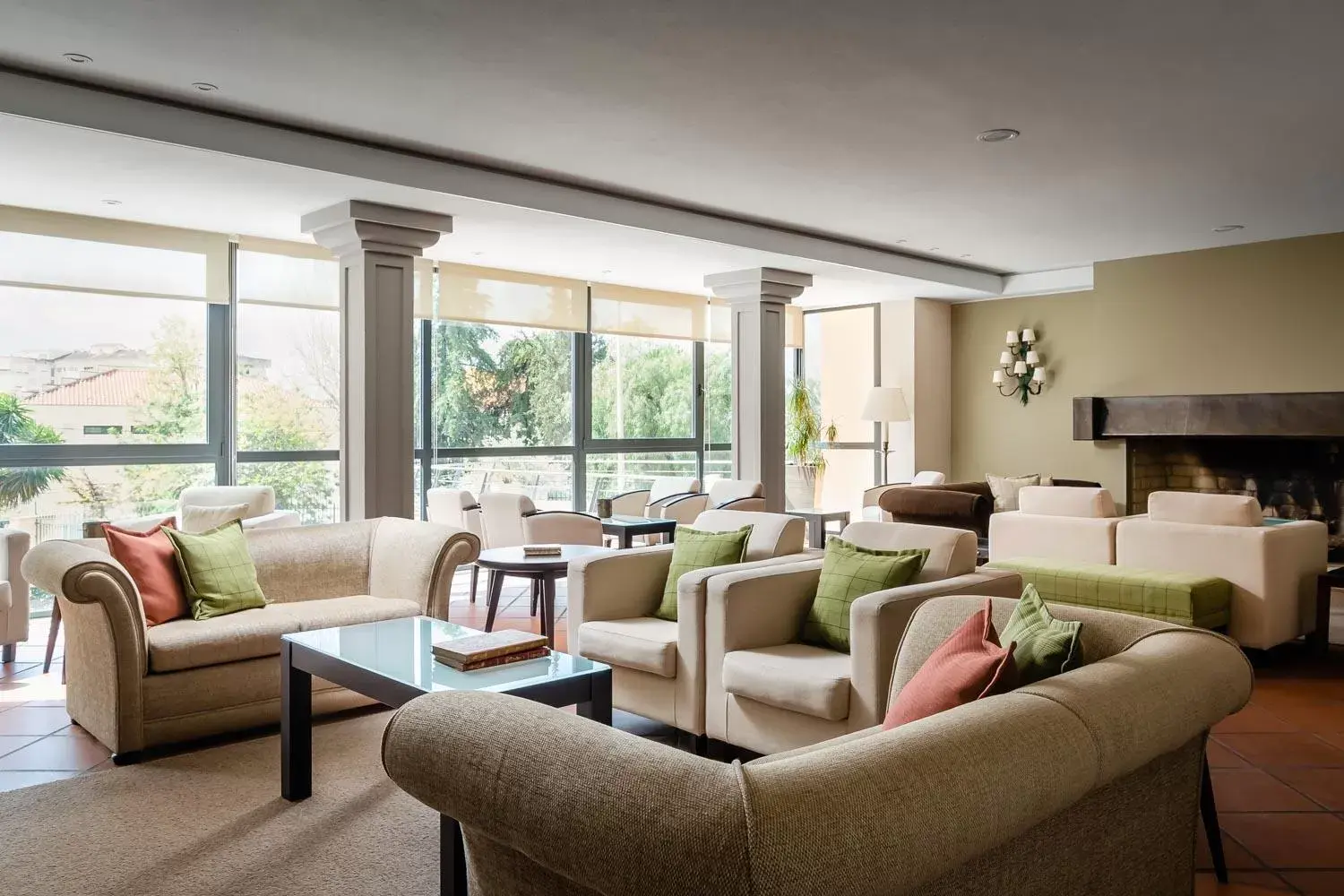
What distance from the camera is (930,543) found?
3.83m

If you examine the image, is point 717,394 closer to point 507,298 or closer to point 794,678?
point 507,298

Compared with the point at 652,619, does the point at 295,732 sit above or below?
below

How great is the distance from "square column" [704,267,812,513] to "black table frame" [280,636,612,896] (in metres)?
5.06

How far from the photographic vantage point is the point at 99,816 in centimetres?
308

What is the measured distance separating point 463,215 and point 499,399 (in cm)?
252

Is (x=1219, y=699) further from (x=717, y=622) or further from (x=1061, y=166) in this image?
→ (x=1061, y=166)

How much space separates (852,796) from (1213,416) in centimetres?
769

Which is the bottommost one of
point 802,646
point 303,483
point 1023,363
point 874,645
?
point 802,646

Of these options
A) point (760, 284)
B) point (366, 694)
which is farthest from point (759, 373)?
point (366, 694)

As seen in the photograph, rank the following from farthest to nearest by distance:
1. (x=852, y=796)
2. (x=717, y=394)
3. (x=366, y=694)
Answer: (x=717, y=394) < (x=366, y=694) < (x=852, y=796)

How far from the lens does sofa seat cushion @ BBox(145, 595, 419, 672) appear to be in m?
3.65

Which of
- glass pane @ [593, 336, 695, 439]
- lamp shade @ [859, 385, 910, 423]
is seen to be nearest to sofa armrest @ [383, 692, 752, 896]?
glass pane @ [593, 336, 695, 439]

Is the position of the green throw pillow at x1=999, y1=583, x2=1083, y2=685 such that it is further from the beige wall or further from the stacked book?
the beige wall

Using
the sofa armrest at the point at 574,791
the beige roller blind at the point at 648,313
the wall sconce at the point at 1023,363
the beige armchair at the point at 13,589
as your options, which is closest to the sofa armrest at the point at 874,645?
the sofa armrest at the point at 574,791
